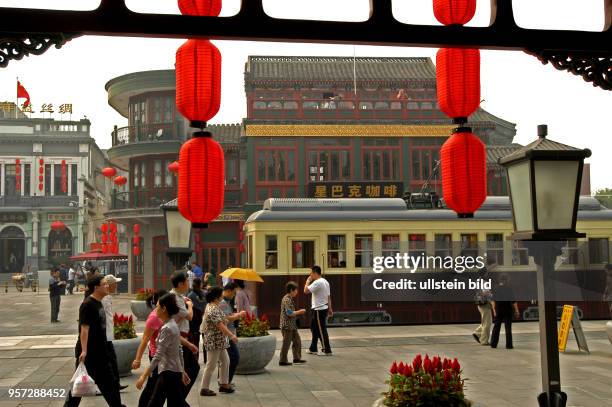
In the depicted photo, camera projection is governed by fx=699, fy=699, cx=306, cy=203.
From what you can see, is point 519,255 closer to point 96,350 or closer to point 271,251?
point 271,251

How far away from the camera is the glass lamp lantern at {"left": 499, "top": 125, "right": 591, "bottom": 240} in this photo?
5.72 m

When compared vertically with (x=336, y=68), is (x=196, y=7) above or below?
below

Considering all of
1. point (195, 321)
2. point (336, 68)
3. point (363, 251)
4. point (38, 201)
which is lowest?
point (195, 321)

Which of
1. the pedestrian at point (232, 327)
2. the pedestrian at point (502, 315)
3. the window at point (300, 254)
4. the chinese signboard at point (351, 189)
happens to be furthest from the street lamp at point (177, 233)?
the chinese signboard at point (351, 189)

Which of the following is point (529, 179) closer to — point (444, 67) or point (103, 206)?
point (444, 67)

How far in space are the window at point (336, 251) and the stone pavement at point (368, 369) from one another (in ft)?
5.71

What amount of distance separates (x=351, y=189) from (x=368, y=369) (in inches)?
647

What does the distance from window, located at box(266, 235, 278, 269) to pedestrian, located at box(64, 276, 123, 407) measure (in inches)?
416

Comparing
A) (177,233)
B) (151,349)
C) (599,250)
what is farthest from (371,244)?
(151,349)

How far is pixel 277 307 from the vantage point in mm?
18406

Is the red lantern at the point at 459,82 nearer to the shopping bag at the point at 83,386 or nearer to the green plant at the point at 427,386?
the green plant at the point at 427,386

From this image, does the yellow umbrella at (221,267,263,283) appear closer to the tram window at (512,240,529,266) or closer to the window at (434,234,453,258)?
the window at (434,234,453,258)

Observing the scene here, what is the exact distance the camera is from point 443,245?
1878 cm

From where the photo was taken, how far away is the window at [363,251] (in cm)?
1856
